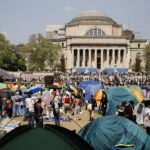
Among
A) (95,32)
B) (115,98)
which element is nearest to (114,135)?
(115,98)

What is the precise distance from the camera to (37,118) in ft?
34.5

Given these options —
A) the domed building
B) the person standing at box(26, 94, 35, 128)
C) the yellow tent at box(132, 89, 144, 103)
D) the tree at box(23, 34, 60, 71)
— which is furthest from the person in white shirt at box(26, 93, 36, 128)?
the domed building

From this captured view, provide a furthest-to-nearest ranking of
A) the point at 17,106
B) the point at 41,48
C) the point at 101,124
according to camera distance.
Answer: the point at 41,48
the point at 17,106
the point at 101,124

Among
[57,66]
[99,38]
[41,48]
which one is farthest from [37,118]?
[99,38]

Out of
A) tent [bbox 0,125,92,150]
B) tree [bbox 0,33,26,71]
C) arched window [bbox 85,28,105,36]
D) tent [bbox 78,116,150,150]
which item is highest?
arched window [bbox 85,28,105,36]

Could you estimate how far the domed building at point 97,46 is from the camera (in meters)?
77.6

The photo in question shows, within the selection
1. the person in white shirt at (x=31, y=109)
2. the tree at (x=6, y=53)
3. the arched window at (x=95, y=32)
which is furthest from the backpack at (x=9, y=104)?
the arched window at (x=95, y=32)

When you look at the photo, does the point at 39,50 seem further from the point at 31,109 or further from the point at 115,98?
the point at 31,109

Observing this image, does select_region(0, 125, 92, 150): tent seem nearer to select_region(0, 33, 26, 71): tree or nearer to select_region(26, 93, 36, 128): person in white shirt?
select_region(26, 93, 36, 128): person in white shirt

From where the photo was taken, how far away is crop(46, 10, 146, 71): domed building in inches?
3056

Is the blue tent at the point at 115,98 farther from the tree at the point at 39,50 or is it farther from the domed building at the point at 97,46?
the domed building at the point at 97,46

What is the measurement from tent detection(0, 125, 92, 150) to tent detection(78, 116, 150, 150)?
1.89 metres

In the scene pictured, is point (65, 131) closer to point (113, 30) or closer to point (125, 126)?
point (125, 126)

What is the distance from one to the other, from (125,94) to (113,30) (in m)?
73.3
